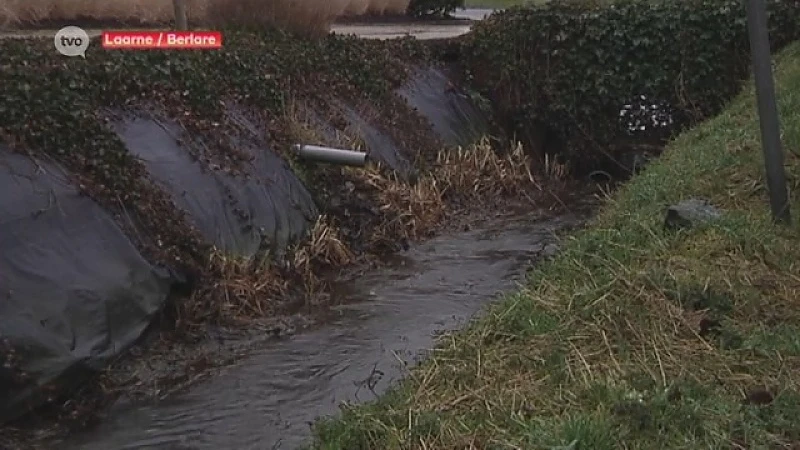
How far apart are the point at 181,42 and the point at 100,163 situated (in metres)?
3.81

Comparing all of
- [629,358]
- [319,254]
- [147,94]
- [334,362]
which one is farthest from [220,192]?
[629,358]

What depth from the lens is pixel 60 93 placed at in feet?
28.8

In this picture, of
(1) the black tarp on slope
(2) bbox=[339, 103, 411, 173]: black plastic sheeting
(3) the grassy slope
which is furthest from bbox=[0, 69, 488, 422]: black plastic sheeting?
(3) the grassy slope

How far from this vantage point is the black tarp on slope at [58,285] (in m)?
6.76

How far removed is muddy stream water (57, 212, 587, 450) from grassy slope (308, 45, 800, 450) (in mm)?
1532

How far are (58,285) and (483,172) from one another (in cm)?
847

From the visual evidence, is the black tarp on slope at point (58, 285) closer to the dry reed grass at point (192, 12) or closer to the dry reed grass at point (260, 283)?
the dry reed grass at point (260, 283)

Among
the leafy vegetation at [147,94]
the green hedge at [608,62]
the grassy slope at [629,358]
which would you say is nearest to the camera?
the grassy slope at [629,358]

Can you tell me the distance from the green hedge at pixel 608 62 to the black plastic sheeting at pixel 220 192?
23.1ft

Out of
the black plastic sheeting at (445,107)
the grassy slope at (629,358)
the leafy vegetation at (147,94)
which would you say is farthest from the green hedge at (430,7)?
the grassy slope at (629,358)

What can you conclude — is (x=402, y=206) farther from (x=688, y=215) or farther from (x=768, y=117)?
(x=768, y=117)

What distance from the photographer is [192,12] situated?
53.9ft

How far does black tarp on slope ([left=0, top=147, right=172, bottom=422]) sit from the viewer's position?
6.76 metres

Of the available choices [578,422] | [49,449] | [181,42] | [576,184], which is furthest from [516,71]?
[578,422]
